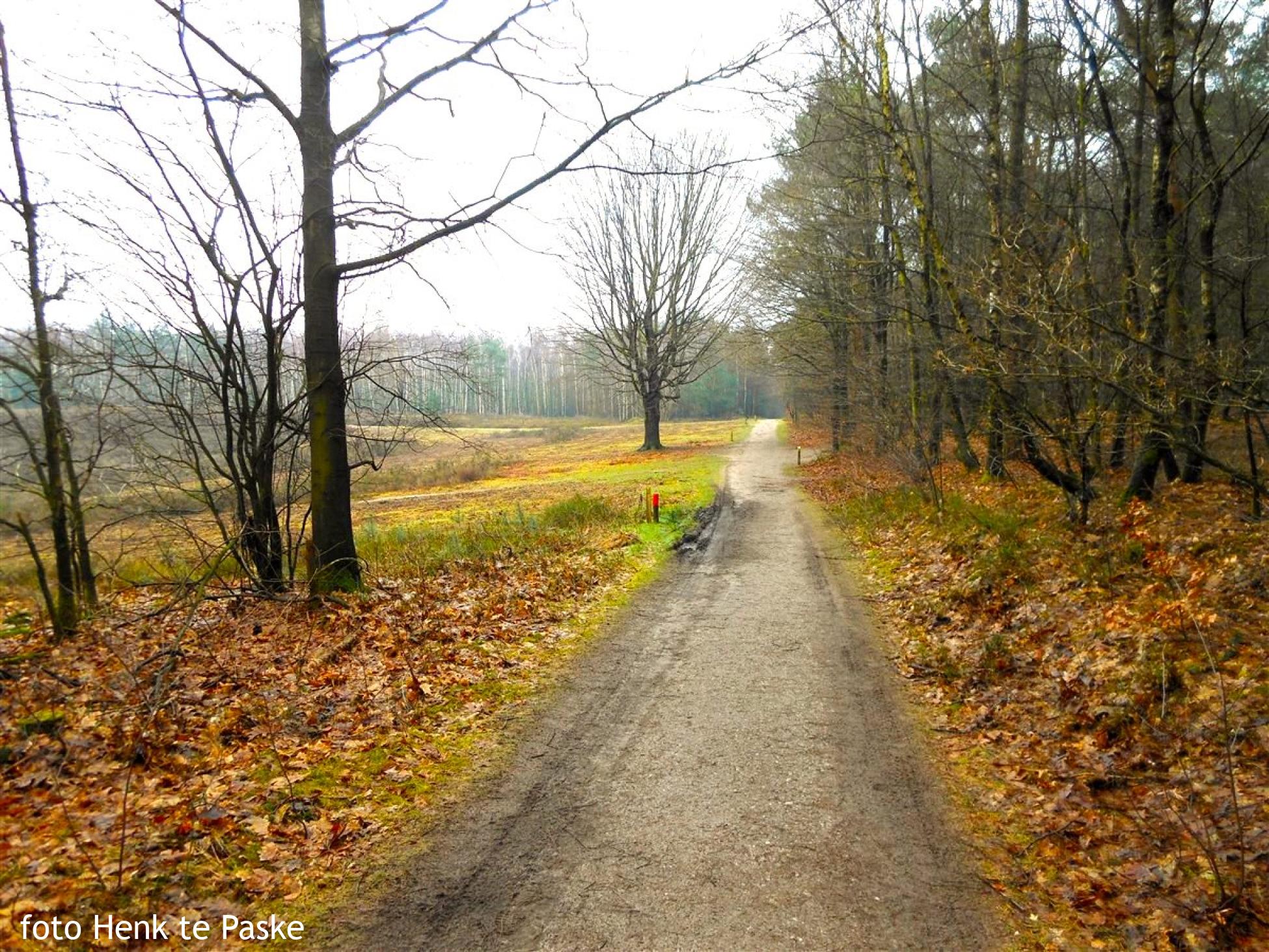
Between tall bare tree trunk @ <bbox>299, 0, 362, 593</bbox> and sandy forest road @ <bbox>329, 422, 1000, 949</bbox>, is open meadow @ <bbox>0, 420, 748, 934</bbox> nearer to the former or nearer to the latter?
sandy forest road @ <bbox>329, 422, 1000, 949</bbox>

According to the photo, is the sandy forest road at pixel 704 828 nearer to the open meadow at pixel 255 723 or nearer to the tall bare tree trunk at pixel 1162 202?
the open meadow at pixel 255 723

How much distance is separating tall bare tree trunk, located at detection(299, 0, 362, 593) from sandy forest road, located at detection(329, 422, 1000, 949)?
307 centimetres

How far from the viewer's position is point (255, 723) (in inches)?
206

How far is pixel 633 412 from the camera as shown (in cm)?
8550

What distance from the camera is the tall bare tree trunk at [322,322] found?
726cm

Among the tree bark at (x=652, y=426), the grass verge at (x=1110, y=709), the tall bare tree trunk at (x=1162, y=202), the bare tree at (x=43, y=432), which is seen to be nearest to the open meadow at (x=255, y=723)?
the bare tree at (x=43, y=432)

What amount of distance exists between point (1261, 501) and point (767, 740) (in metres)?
6.86

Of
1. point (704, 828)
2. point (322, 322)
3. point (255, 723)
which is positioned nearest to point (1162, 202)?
point (704, 828)

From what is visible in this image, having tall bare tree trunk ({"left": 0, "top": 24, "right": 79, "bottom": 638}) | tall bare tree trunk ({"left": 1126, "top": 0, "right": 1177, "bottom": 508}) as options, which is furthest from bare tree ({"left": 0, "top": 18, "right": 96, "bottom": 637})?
tall bare tree trunk ({"left": 1126, "top": 0, "right": 1177, "bottom": 508})

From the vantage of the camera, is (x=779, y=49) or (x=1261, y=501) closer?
(x=779, y=49)

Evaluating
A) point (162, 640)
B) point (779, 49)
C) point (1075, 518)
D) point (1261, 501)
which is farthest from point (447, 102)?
point (1261, 501)

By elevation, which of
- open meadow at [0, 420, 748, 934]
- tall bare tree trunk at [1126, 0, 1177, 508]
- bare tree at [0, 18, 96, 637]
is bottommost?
open meadow at [0, 420, 748, 934]

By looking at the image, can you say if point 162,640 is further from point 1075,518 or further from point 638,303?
point 638,303

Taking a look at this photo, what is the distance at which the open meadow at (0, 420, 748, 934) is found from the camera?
12.2ft
